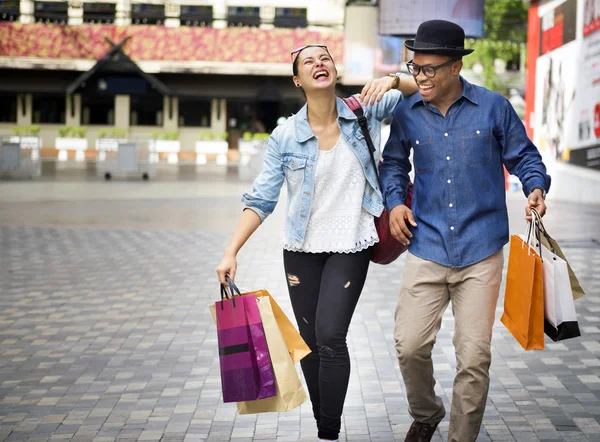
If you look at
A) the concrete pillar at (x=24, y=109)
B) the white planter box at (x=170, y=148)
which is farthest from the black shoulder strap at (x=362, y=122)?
the concrete pillar at (x=24, y=109)

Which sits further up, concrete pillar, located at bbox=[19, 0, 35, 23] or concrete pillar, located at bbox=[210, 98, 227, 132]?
concrete pillar, located at bbox=[19, 0, 35, 23]

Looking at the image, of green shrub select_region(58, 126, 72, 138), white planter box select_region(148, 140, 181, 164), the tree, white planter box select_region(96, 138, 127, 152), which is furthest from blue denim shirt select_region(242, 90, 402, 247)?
green shrub select_region(58, 126, 72, 138)

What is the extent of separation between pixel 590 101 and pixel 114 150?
13560 mm

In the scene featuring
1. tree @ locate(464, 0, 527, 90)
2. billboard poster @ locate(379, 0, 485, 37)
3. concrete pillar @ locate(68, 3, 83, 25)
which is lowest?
billboard poster @ locate(379, 0, 485, 37)

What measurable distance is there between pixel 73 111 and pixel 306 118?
46649 mm

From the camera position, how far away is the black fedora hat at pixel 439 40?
4117mm

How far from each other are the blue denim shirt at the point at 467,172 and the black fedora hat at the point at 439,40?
0.61 ft

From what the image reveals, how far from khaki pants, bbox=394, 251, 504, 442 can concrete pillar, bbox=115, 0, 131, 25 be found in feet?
145

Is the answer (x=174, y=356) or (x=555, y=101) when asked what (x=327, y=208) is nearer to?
(x=174, y=356)

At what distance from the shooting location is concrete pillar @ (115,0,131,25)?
46.7 meters

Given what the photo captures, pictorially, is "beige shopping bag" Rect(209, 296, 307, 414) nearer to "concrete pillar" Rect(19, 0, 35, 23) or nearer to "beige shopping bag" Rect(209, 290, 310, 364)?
"beige shopping bag" Rect(209, 290, 310, 364)

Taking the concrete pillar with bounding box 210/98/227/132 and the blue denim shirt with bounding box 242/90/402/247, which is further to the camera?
the concrete pillar with bounding box 210/98/227/132

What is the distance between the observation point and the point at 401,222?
4227 mm

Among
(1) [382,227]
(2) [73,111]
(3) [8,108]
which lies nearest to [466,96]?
(1) [382,227]
